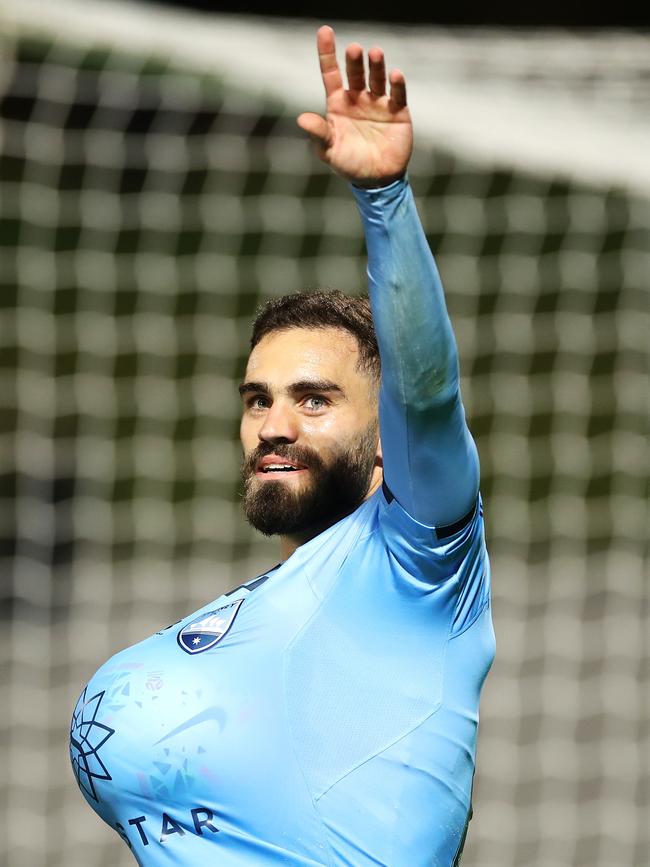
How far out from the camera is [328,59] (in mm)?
1761

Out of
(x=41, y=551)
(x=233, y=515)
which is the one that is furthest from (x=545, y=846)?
(x=41, y=551)

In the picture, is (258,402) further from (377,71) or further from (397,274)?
(377,71)

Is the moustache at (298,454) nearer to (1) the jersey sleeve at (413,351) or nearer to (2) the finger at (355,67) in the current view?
(1) the jersey sleeve at (413,351)

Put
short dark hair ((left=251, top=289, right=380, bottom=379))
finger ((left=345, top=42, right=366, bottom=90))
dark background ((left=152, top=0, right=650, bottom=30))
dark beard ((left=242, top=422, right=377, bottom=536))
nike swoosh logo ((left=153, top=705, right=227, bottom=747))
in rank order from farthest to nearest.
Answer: dark background ((left=152, top=0, right=650, bottom=30)) → short dark hair ((left=251, top=289, right=380, bottom=379)) → dark beard ((left=242, top=422, right=377, bottom=536)) → nike swoosh logo ((left=153, top=705, right=227, bottom=747)) → finger ((left=345, top=42, right=366, bottom=90))

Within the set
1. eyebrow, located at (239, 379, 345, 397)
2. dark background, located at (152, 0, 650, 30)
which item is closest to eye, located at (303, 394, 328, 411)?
eyebrow, located at (239, 379, 345, 397)

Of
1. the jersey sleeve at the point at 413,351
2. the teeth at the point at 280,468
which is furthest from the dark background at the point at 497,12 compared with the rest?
the jersey sleeve at the point at 413,351

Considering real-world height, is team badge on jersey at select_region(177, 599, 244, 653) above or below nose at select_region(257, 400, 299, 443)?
below

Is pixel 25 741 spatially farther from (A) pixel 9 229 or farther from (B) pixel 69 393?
(A) pixel 9 229

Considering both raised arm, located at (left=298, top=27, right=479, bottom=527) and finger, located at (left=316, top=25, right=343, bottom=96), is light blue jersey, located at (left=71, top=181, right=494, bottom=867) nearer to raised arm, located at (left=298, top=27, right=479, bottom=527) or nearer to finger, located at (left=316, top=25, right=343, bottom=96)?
raised arm, located at (left=298, top=27, right=479, bottom=527)

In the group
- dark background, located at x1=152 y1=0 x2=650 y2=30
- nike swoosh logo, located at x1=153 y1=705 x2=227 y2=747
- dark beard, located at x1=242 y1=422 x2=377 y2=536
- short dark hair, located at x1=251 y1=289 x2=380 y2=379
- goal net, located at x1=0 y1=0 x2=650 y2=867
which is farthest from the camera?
dark background, located at x1=152 y1=0 x2=650 y2=30

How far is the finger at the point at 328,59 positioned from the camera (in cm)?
173

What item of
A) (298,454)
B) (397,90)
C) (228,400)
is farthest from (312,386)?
(228,400)

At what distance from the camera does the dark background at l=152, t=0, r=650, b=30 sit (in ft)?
26.5

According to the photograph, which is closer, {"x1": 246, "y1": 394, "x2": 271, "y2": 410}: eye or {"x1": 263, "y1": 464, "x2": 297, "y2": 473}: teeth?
{"x1": 263, "y1": 464, "x2": 297, "y2": 473}: teeth
